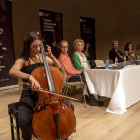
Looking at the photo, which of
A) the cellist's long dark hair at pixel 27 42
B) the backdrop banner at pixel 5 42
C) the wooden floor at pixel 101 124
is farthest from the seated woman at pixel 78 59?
the backdrop banner at pixel 5 42

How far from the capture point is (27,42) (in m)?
1.42

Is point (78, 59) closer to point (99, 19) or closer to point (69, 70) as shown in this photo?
point (69, 70)

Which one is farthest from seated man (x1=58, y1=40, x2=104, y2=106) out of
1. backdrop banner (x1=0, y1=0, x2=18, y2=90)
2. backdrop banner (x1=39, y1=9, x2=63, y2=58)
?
backdrop banner (x1=0, y1=0, x2=18, y2=90)

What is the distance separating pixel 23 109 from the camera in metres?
1.28

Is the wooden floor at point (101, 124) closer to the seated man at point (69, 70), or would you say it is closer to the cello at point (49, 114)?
the seated man at point (69, 70)

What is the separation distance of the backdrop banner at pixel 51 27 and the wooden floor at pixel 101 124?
2.51 meters

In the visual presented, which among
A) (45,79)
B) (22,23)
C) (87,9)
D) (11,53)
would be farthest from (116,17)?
(45,79)

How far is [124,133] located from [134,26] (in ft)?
17.1

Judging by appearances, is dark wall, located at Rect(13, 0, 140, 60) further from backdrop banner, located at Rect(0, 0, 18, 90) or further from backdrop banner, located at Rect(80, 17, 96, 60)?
backdrop banner, located at Rect(0, 0, 18, 90)

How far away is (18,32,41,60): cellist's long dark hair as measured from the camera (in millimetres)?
1408

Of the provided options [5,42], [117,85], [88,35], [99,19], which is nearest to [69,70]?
[117,85]

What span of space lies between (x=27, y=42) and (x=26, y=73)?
277 mm

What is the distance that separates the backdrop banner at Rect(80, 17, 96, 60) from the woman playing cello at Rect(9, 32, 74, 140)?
444 cm

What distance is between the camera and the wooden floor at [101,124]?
1733 millimetres
